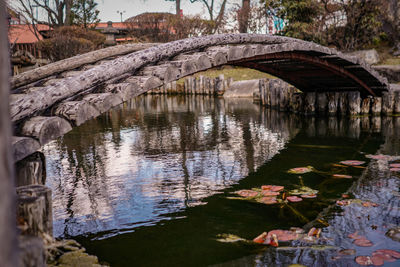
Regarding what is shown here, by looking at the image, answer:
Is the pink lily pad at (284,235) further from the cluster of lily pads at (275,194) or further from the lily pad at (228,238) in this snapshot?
the cluster of lily pads at (275,194)

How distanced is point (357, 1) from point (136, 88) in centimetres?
1632

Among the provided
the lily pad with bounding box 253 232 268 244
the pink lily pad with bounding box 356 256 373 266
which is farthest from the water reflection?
the pink lily pad with bounding box 356 256 373 266

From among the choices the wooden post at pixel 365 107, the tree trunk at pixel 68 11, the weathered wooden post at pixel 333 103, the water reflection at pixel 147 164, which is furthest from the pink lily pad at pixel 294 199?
the tree trunk at pixel 68 11

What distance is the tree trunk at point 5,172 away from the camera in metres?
0.73

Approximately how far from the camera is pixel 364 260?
8.38 ft

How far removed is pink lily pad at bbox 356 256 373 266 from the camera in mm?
2521

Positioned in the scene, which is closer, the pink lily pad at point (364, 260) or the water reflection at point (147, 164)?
the pink lily pad at point (364, 260)

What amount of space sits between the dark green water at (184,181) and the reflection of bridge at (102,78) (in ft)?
3.30

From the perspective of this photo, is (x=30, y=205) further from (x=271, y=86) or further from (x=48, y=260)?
(x=271, y=86)

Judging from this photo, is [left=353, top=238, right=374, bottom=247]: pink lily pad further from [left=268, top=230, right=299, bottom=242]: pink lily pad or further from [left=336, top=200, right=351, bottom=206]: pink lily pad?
[left=336, top=200, right=351, bottom=206]: pink lily pad

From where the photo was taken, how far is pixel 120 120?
1055 centimetres

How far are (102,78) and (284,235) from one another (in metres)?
2.02

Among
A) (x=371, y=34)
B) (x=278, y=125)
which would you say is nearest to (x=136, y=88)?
(x=278, y=125)

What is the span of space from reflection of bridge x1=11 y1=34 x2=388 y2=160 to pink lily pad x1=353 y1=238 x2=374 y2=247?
2.20 metres
